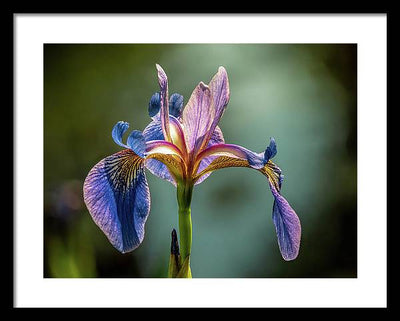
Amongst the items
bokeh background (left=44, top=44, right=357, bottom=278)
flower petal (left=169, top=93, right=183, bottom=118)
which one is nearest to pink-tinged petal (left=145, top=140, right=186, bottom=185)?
flower petal (left=169, top=93, right=183, bottom=118)

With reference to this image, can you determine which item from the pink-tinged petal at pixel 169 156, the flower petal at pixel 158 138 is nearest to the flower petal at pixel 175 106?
the flower petal at pixel 158 138

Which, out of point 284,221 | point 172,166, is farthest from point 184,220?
point 284,221

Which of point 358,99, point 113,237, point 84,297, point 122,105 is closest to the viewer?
point 113,237

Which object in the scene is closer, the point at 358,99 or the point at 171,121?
the point at 171,121

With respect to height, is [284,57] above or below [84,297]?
above

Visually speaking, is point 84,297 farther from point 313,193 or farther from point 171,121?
point 313,193

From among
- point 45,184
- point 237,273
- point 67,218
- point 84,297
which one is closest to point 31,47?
point 45,184

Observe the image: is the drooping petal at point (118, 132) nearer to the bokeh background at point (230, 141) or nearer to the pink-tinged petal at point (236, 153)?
the pink-tinged petal at point (236, 153)

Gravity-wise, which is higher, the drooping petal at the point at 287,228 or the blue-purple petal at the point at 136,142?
the blue-purple petal at the point at 136,142
